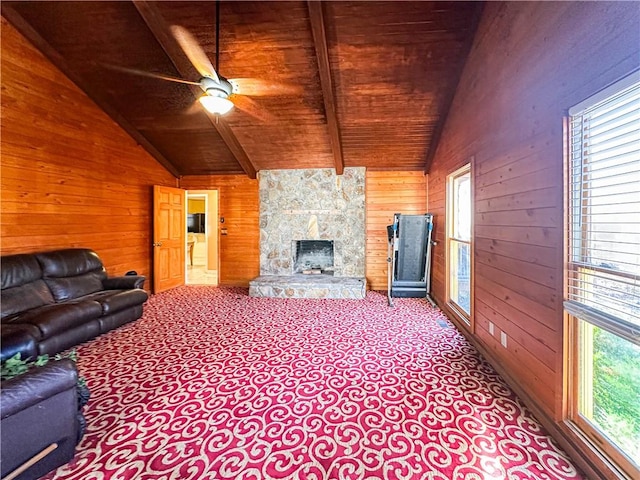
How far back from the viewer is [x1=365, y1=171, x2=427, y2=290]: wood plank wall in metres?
5.61

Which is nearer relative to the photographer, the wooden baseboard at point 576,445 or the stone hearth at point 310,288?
the wooden baseboard at point 576,445

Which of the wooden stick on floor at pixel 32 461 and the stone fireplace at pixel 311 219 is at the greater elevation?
the stone fireplace at pixel 311 219

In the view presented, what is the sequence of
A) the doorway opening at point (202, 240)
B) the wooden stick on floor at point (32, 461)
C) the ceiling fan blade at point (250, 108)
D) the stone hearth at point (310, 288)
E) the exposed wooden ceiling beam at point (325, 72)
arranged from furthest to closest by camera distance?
the doorway opening at point (202, 240), the stone hearth at point (310, 288), the ceiling fan blade at point (250, 108), the exposed wooden ceiling beam at point (325, 72), the wooden stick on floor at point (32, 461)

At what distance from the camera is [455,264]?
4215 mm

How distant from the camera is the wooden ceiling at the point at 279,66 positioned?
3.03 meters

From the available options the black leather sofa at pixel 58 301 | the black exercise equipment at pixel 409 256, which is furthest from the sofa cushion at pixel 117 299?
the black exercise equipment at pixel 409 256

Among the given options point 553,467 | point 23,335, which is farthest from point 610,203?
point 23,335

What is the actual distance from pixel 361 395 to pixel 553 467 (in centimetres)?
117

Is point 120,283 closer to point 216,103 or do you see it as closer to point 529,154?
point 216,103

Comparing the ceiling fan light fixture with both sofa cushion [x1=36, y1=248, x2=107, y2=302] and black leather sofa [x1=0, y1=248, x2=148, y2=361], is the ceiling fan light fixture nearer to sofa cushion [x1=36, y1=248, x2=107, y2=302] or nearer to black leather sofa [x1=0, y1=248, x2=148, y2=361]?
black leather sofa [x1=0, y1=248, x2=148, y2=361]

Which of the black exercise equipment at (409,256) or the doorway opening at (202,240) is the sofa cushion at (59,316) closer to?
the doorway opening at (202,240)

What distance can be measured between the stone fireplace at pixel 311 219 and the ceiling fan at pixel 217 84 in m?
1.65

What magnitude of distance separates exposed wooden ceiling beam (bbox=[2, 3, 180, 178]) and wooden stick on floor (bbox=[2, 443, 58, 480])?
4460 millimetres

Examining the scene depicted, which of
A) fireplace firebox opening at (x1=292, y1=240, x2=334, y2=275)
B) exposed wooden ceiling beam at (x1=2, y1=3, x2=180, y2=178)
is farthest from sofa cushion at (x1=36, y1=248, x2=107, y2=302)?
fireplace firebox opening at (x1=292, y1=240, x2=334, y2=275)
